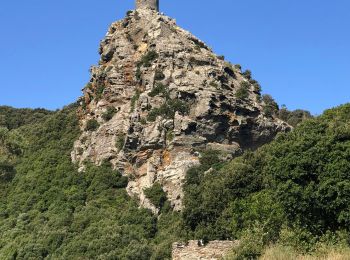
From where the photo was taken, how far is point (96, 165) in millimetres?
61281

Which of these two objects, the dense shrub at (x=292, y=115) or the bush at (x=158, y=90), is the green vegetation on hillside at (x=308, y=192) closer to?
the bush at (x=158, y=90)

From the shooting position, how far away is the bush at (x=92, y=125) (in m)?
65.1

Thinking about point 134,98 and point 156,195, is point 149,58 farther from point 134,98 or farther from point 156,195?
point 156,195

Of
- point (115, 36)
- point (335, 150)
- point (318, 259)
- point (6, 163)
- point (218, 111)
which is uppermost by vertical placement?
point (115, 36)

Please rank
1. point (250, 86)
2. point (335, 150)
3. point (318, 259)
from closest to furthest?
1. point (318, 259)
2. point (335, 150)
3. point (250, 86)

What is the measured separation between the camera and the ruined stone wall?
20.4 meters

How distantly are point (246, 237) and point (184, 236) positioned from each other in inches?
722

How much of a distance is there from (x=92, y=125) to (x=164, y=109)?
10247 mm

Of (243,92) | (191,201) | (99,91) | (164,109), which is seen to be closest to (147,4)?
(99,91)

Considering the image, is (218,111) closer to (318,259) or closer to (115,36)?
(115,36)

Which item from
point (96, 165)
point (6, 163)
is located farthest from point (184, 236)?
point (96, 165)

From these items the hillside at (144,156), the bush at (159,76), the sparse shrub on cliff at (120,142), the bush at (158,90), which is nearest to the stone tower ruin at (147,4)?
the hillside at (144,156)

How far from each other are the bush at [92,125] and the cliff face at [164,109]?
4.3 inches

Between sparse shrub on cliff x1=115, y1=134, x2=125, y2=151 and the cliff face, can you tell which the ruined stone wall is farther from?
sparse shrub on cliff x1=115, y1=134, x2=125, y2=151
